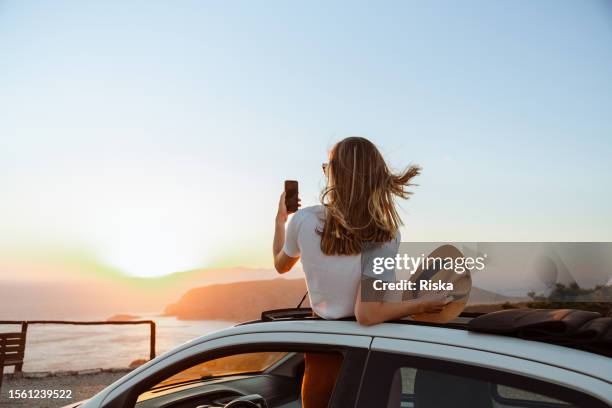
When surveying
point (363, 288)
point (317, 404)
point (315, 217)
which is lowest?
point (317, 404)

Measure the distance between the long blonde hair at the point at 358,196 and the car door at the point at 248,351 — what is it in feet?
1.74

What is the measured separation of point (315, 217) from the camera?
2.58 metres

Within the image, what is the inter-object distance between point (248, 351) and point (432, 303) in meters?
0.77

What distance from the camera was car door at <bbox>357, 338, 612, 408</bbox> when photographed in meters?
1.61

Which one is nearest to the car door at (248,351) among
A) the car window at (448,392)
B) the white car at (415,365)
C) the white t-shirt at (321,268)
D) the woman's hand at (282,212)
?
the white car at (415,365)

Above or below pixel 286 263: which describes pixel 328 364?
below

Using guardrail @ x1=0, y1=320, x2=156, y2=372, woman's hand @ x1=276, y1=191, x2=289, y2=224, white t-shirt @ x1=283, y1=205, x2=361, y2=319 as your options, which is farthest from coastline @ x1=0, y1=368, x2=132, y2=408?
white t-shirt @ x1=283, y1=205, x2=361, y2=319

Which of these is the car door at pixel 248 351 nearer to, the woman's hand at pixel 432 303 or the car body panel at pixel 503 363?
the car body panel at pixel 503 363

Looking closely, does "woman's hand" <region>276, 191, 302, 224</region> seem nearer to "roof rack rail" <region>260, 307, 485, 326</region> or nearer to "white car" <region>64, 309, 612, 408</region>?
"roof rack rail" <region>260, 307, 485, 326</region>

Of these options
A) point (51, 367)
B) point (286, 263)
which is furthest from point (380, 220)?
point (51, 367)

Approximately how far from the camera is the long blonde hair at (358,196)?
2471 mm

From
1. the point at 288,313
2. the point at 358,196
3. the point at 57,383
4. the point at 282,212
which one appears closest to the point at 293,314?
the point at 288,313

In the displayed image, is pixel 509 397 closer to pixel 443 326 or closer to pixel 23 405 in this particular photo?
pixel 443 326

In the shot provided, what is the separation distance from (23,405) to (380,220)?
11.0 m
